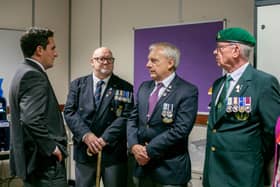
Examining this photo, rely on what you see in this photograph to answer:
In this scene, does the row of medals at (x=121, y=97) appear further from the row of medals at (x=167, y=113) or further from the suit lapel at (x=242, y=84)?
the suit lapel at (x=242, y=84)

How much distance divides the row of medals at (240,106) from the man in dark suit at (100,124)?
1.23 meters

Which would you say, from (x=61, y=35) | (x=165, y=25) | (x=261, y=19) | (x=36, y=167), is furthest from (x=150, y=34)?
(x=36, y=167)

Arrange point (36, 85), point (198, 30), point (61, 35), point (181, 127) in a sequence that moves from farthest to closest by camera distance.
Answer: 1. point (61, 35)
2. point (198, 30)
3. point (181, 127)
4. point (36, 85)

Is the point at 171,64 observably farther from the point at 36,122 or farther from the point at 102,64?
the point at 36,122

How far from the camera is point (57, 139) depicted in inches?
104

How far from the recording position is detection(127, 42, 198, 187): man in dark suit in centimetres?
282

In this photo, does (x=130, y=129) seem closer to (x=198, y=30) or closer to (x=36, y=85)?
(x=36, y=85)

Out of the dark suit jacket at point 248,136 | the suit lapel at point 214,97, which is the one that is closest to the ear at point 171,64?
the suit lapel at point 214,97

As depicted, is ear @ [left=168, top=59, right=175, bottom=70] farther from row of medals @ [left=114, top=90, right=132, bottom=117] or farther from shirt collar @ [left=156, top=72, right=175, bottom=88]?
row of medals @ [left=114, top=90, right=132, bottom=117]

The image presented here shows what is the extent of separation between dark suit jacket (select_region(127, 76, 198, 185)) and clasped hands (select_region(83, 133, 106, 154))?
47cm

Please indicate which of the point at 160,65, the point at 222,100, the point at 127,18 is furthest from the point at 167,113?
the point at 127,18

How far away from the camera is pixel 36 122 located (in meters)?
2.50

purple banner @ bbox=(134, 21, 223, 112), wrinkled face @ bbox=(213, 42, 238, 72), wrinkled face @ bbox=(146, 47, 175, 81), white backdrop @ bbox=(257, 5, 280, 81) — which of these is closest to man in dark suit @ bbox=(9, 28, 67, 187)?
wrinkled face @ bbox=(146, 47, 175, 81)

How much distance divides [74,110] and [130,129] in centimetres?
68
